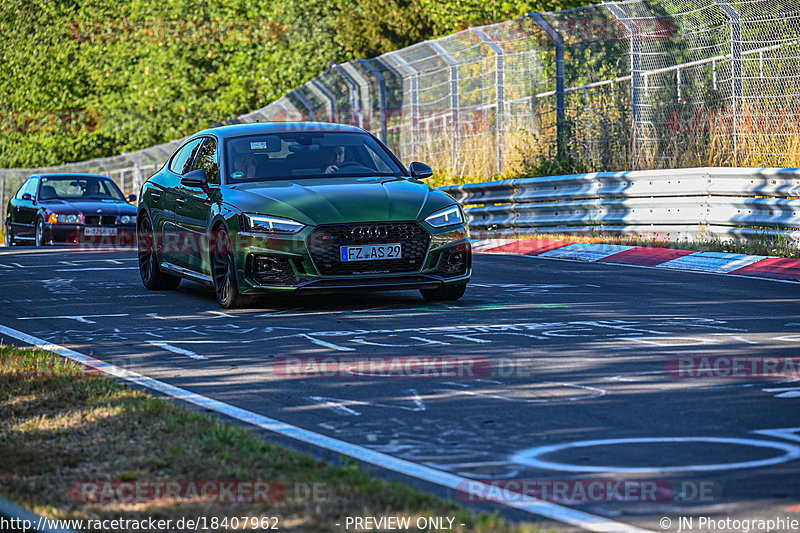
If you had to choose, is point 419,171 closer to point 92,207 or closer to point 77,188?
point 92,207

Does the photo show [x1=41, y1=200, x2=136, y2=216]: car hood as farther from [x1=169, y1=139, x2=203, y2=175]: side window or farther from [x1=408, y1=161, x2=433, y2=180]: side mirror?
[x1=408, y1=161, x2=433, y2=180]: side mirror

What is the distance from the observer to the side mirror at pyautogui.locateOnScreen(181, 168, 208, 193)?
11.7 meters

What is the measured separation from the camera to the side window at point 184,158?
42.7 ft

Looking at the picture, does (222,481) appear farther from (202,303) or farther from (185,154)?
(185,154)

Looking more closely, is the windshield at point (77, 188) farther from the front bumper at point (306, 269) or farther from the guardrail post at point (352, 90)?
the front bumper at point (306, 269)

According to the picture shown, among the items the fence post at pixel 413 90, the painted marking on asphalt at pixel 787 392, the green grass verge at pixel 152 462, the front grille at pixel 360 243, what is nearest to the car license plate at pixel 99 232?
the fence post at pixel 413 90

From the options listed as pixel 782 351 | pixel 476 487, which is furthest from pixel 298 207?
pixel 476 487

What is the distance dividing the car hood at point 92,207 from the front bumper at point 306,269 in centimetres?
1382

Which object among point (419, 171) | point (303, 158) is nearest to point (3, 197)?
point (303, 158)

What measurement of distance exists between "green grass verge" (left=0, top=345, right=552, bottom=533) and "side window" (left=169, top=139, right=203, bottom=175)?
234 inches

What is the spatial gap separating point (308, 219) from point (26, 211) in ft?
54.2

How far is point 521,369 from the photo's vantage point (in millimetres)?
7656

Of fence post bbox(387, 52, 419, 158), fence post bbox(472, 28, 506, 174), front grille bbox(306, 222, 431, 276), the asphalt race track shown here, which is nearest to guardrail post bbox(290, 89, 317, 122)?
fence post bbox(387, 52, 419, 158)

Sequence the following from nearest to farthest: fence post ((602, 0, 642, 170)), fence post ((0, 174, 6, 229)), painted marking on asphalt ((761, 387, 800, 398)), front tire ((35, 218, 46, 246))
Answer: painted marking on asphalt ((761, 387, 800, 398))
fence post ((602, 0, 642, 170))
front tire ((35, 218, 46, 246))
fence post ((0, 174, 6, 229))
